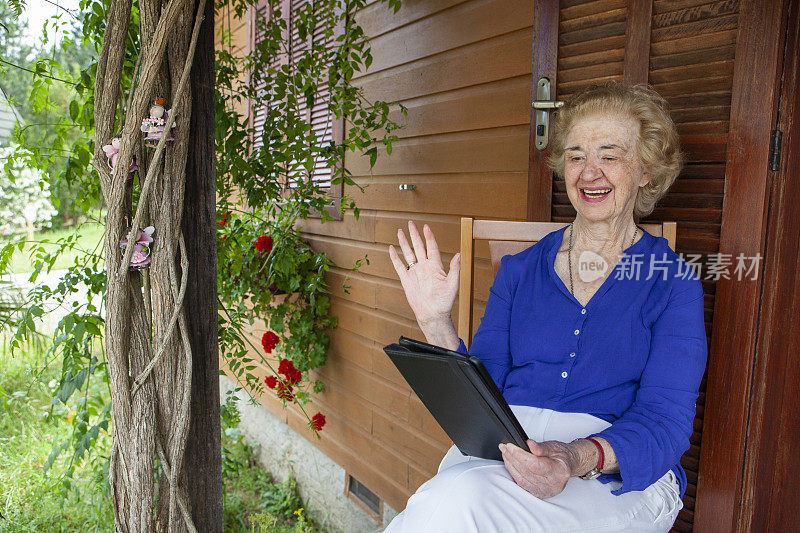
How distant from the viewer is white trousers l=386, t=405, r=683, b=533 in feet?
3.38

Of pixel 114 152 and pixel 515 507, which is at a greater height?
pixel 114 152

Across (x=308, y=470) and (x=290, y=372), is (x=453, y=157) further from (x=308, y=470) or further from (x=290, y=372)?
(x=308, y=470)

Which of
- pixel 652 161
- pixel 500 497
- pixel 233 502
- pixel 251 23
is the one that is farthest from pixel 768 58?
pixel 251 23

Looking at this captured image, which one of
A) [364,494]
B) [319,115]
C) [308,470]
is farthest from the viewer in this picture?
[308,470]

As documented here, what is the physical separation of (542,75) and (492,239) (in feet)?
1.76

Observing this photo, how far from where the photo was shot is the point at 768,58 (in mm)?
1223

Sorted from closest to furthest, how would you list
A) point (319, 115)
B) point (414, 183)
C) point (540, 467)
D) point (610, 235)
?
point (540, 467), point (610, 235), point (414, 183), point (319, 115)

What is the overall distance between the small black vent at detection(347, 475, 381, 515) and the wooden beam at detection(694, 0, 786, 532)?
2011 millimetres

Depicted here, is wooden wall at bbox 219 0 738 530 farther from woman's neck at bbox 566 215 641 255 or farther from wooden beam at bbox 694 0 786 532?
woman's neck at bbox 566 215 641 255

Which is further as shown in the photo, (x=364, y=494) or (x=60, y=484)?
(x=364, y=494)

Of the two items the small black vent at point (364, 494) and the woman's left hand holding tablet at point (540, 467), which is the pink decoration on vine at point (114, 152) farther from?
the small black vent at point (364, 494)

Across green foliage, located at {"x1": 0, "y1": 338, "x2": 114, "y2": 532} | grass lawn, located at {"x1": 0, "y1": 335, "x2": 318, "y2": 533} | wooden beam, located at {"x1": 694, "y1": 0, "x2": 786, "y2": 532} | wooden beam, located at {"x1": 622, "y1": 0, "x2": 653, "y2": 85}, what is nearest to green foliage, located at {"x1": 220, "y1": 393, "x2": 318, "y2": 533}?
grass lawn, located at {"x1": 0, "y1": 335, "x2": 318, "y2": 533}

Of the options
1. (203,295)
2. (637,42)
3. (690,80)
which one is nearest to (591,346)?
(690,80)

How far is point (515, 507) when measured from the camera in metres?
1.05
